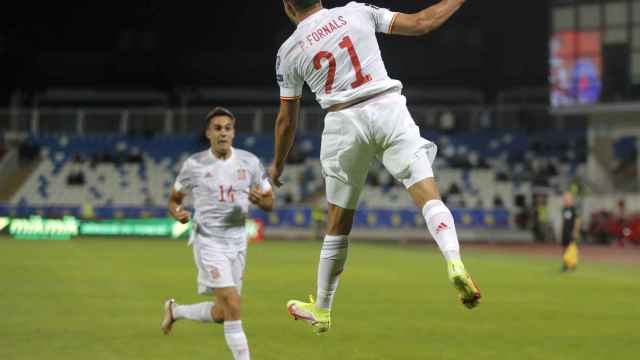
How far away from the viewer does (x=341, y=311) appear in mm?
14508

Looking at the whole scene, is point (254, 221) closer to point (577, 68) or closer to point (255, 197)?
point (577, 68)

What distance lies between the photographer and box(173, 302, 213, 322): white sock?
9898 mm

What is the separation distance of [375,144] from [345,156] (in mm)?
239

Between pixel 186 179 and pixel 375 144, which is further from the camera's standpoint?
pixel 186 179

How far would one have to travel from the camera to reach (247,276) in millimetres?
21094

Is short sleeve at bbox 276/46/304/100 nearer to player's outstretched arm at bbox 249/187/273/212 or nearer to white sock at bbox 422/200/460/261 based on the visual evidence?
white sock at bbox 422/200/460/261

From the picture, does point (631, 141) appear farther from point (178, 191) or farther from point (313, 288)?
point (178, 191)

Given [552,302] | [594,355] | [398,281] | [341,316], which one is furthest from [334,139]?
[398,281]

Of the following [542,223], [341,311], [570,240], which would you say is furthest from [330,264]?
[542,223]

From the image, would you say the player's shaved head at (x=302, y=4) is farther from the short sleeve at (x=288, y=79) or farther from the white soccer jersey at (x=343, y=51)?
the short sleeve at (x=288, y=79)

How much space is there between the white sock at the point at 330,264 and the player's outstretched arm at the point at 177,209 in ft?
10.1

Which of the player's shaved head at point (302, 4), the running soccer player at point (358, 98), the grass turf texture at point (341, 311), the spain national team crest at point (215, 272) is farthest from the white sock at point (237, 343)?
the player's shaved head at point (302, 4)

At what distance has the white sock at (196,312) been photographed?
390 inches

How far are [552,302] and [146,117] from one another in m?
32.3
